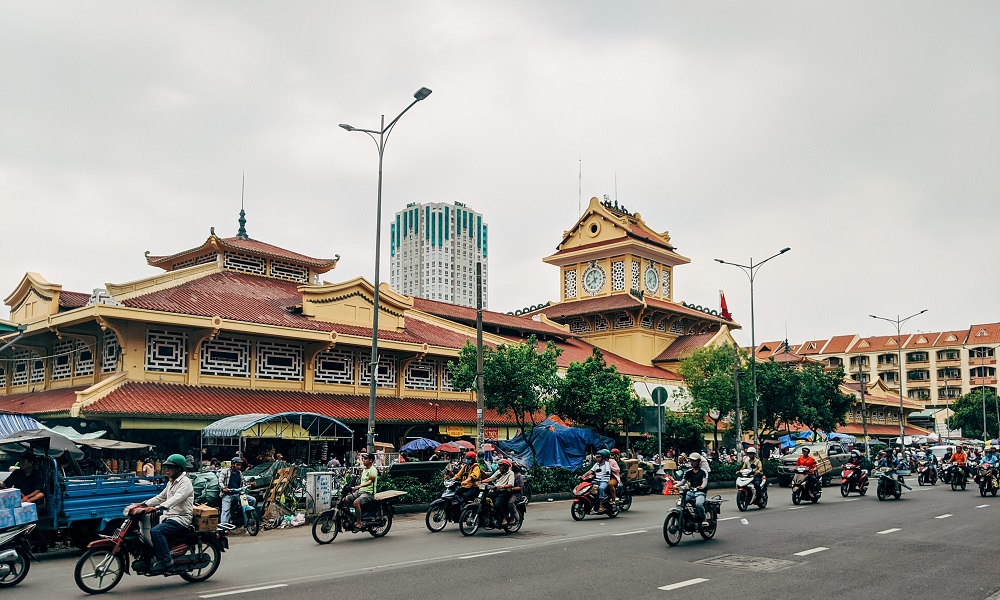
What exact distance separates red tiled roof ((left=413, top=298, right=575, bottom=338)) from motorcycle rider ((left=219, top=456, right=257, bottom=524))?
84.7ft

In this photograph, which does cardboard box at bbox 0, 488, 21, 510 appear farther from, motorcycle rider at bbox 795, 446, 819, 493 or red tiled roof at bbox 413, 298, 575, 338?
red tiled roof at bbox 413, 298, 575, 338

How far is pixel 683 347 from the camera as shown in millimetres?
53938

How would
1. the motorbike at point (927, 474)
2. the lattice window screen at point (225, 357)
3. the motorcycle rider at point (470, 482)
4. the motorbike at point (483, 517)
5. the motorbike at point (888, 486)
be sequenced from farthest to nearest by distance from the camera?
1. the motorbike at point (927, 474)
2. the lattice window screen at point (225, 357)
3. the motorbike at point (888, 486)
4. the motorcycle rider at point (470, 482)
5. the motorbike at point (483, 517)

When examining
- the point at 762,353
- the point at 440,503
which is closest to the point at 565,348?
the point at 440,503

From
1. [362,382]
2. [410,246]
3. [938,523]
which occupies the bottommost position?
[938,523]

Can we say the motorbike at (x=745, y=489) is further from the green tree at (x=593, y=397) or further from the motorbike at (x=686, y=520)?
A: the green tree at (x=593, y=397)

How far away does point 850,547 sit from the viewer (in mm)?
14680

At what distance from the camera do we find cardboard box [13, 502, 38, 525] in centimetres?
1160

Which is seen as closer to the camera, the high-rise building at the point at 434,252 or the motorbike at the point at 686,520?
the motorbike at the point at 686,520

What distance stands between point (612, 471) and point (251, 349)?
15.4m

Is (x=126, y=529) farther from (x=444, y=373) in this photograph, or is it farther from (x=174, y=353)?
(x=444, y=373)

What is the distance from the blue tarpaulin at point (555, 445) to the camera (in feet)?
103

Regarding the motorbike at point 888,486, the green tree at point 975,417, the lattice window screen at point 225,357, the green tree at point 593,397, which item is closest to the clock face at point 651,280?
the green tree at point 593,397

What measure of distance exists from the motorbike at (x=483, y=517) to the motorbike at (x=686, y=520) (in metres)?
3.28
